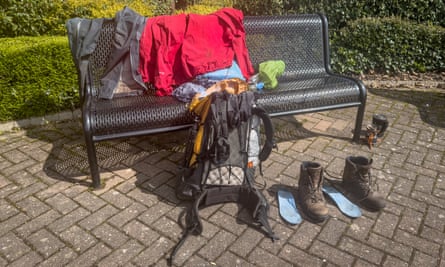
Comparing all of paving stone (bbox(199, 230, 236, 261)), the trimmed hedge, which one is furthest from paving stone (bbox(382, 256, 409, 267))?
the trimmed hedge

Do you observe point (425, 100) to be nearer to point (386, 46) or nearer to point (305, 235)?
point (386, 46)

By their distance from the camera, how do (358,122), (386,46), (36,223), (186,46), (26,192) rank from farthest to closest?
1. (386,46)
2. (358,122)
3. (186,46)
4. (26,192)
5. (36,223)

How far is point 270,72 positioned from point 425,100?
287 centimetres

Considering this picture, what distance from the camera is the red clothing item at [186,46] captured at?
363cm

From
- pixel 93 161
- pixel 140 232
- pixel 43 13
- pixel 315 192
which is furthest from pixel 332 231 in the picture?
pixel 43 13

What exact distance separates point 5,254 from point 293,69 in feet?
10.8

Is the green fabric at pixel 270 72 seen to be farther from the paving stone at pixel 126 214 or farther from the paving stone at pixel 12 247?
the paving stone at pixel 12 247

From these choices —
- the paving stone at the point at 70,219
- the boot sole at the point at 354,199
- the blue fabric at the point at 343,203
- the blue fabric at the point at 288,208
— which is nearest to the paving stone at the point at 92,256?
the paving stone at the point at 70,219

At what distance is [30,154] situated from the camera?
3805 mm

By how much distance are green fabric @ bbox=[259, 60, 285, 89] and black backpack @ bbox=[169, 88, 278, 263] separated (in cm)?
88

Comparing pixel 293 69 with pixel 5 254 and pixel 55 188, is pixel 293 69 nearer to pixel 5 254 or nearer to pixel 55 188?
pixel 55 188

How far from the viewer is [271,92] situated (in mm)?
3672

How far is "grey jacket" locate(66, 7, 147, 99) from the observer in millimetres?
3469

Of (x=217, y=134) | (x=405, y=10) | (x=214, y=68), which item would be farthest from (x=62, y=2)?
(x=405, y=10)
